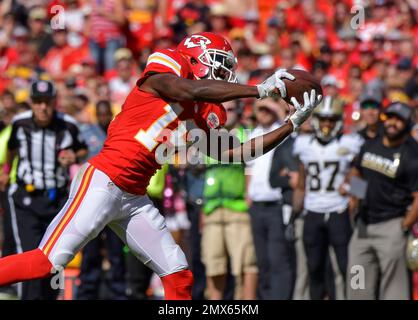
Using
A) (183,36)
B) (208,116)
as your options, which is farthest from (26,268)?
(183,36)

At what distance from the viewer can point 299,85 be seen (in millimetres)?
4969

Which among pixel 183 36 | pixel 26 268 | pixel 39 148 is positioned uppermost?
pixel 183 36

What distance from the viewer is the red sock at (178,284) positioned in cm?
534

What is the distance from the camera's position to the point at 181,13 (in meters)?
12.6

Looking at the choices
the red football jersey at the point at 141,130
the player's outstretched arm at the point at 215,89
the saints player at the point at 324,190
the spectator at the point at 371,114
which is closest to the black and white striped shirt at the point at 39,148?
the saints player at the point at 324,190

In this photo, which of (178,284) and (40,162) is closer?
(178,284)

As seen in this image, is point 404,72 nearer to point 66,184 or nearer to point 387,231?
point 387,231

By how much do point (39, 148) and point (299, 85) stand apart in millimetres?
3395

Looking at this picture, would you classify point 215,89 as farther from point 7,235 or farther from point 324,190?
point 7,235

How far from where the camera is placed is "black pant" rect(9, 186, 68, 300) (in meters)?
7.57

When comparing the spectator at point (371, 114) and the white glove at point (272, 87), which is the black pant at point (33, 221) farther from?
the white glove at point (272, 87)

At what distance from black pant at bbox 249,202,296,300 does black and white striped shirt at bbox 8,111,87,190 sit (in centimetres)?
187

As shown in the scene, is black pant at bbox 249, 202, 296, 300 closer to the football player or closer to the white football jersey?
the white football jersey

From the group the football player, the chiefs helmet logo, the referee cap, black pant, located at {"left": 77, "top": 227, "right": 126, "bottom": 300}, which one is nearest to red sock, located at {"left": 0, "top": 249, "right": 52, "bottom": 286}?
the football player
